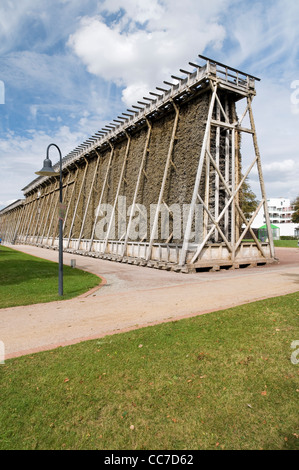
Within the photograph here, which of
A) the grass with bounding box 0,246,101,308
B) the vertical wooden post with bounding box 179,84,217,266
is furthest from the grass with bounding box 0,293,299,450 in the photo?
the vertical wooden post with bounding box 179,84,217,266

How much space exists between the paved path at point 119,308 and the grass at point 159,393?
69 cm

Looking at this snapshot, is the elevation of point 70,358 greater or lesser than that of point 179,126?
lesser

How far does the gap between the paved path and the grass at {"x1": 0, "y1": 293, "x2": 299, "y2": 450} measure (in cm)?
Answer: 69

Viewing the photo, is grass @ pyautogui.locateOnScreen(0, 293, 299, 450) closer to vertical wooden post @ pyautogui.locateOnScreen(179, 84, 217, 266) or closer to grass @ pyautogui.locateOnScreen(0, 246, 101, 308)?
grass @ pyautogui.locateOnScreen(0, 246, 101, 308)

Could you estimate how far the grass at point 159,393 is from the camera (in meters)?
2.92

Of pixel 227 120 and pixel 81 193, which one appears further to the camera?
pixel 81 193

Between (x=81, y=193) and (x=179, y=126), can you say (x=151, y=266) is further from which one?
(x=81, y=193)

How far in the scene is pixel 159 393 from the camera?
3.62 m

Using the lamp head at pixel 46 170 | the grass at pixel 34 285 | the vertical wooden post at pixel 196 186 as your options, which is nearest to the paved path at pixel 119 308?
the grass at pixel 34 285

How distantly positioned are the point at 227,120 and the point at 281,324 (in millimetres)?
14208

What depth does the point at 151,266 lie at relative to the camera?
16.3 metres

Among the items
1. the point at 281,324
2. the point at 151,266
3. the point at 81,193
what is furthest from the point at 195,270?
the point at 81,193

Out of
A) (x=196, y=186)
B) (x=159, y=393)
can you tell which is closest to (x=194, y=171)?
(x=196, y=186)
